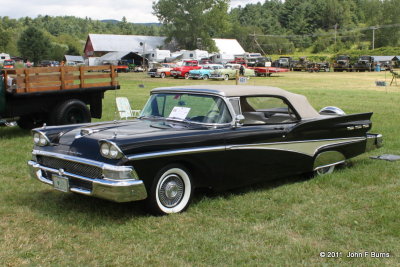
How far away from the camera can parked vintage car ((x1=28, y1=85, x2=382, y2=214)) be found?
14.9ft

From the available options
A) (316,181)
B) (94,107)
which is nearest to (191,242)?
(316,181)

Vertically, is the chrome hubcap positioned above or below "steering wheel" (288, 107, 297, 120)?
below

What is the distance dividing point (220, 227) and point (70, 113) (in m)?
6.61

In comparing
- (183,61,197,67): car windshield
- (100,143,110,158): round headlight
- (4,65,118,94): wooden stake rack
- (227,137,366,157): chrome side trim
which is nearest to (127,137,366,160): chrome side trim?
(227,137,366,157): chrome side trim

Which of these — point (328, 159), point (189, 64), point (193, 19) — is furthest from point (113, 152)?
point (193, 19)

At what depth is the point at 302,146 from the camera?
19.9 feet

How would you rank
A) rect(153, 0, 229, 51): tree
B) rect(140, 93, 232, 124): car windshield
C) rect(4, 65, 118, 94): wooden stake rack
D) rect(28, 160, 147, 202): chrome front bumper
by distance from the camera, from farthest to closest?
rect(153, 0, 229, 51): tree < rect(4, 65, 118, 94): wooden stake rack < rect(140, 93, 232, 124): car windshield < rect(28, 160, 147, 202): chrome front bumper

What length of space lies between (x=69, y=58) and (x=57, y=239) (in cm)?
7689

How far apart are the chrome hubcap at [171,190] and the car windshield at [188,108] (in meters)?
0.83

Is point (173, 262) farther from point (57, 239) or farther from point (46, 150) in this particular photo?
point (46, 150)

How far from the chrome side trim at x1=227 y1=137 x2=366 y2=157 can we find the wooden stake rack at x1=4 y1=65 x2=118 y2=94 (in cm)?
566

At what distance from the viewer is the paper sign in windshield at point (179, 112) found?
5.54 meters

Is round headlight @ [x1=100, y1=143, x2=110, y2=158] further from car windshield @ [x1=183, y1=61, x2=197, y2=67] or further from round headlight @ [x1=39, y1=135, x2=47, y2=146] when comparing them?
car windshield @ [x1=183, y1=61, x2=197, y2=67]

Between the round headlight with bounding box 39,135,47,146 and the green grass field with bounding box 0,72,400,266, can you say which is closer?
the green grass field with bounding box 0,72,400,266
